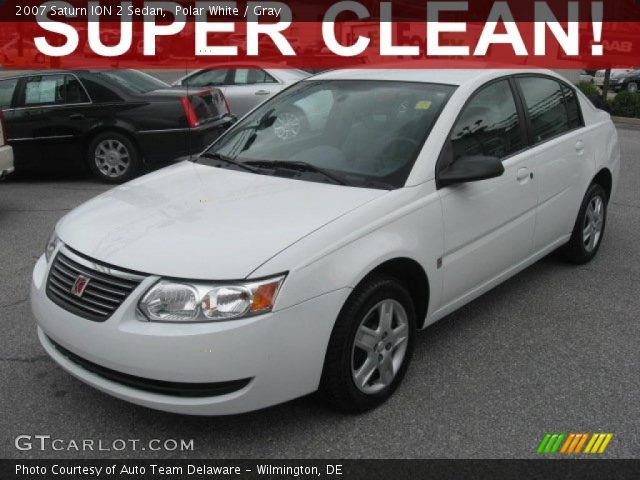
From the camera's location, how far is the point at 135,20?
78.1 feet

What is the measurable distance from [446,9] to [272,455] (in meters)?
25.5

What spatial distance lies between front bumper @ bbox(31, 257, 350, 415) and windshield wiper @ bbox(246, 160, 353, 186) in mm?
805

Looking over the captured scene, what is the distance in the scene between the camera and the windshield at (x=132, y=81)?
884 centimetres

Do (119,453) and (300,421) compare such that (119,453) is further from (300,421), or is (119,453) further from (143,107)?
(143,107)

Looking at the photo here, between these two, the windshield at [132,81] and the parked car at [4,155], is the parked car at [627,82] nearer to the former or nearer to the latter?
the windshield at [132,81]

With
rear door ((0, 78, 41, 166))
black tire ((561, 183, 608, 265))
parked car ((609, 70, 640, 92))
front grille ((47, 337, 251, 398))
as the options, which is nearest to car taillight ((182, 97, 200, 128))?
rear door ((0, 78, 41, 166))

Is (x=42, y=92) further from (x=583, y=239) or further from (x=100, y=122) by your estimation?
(x=583, y=239)

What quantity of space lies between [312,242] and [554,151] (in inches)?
93.0

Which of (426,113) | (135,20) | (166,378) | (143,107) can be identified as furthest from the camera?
(135,20)

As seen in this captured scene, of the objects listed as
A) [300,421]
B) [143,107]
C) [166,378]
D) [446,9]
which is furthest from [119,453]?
[446,9]

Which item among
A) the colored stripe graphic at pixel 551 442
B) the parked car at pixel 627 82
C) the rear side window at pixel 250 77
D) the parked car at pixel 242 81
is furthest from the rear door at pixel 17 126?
the parked car at pixel 627 82

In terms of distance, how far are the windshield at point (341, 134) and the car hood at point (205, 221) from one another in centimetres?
17

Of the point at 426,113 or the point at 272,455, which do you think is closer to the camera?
the point at 272,455

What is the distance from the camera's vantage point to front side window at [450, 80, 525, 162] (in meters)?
3.89
